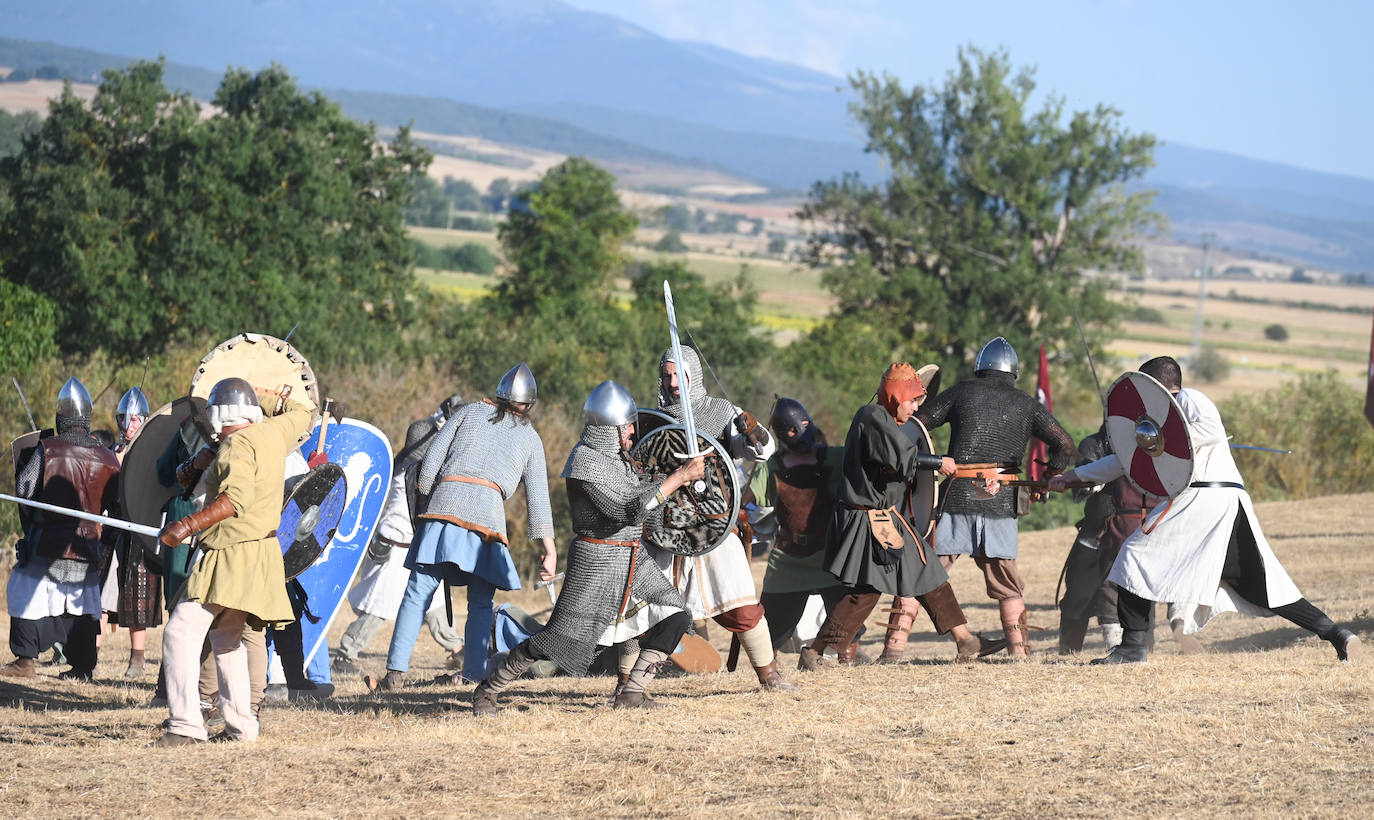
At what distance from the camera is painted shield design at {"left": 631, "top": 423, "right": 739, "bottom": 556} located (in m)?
6.63

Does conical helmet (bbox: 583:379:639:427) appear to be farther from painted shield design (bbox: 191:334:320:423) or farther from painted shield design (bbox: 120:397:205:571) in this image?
painted shield design (bbox: 120:397:205:571)

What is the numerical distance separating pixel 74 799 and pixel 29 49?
194385mm

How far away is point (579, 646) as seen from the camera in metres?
6.40

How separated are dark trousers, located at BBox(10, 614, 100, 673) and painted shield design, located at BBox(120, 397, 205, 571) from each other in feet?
6.25

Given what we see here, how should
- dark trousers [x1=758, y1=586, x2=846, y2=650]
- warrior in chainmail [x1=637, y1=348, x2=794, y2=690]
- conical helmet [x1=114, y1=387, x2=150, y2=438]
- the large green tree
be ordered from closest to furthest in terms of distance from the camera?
warrior in chainmail [x1=637, y1=348, x2=794, y2=690] → dark trousers [x1=758, y1=586, x2=846, y2=650] → conical helmet [x1=114, y1=387, x2=150, y2=438] → the large green tree

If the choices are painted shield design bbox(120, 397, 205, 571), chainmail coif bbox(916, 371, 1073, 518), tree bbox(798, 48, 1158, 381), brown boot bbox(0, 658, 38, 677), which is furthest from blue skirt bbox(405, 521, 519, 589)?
tree bbox(798, 48, 1158, 381)

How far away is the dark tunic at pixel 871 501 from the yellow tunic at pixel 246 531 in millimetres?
2617

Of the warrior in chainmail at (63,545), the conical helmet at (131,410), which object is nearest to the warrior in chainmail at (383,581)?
the conical helmet at (131,410)

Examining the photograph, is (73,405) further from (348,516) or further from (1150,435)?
(1150,435)

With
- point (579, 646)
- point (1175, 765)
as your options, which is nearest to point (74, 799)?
point (579, 646)

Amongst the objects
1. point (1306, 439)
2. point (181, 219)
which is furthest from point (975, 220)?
point (181, 219)

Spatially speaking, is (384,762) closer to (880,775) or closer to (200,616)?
(200,616)

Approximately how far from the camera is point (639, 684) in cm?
669

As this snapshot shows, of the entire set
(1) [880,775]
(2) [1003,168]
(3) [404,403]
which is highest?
(2) [1003,168]
